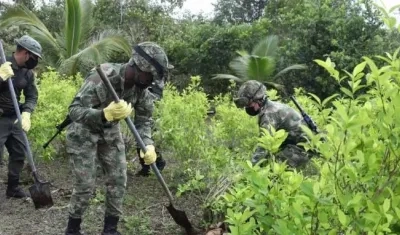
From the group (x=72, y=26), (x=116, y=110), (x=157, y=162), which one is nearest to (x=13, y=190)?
(x=157, y=162)

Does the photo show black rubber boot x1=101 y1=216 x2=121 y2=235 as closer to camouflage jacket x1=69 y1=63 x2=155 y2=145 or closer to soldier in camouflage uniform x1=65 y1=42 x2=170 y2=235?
soldier in camouflage uniform x1=65 y1=42 x2=170 y2=235

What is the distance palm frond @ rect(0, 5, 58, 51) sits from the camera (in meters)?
14.5

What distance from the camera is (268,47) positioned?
1645cm

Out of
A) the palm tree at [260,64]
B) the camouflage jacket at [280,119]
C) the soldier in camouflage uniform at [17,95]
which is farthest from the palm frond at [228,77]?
the camouflage jacket at [280,119]

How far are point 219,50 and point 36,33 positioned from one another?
6194mm

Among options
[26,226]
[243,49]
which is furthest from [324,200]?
[243,49]

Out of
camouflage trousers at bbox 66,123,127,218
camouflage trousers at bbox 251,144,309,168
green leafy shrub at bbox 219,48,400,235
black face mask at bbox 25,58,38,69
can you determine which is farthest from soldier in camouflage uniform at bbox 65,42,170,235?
green leafy shrub at bbox 219,48,400,235

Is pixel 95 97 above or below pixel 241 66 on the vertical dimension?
below

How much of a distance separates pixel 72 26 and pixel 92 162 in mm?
10698

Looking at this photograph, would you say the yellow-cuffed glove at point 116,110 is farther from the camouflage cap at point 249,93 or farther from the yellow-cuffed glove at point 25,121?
the yellow-cuffed glove at point 25,121

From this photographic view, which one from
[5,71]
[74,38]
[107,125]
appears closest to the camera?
[107,125]

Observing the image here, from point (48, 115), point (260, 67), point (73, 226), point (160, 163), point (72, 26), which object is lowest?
point (73, 226)

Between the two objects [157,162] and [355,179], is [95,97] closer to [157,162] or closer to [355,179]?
[157,162]

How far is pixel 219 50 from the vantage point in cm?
1866
